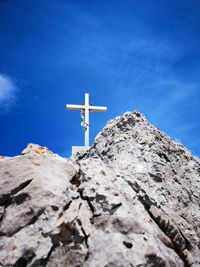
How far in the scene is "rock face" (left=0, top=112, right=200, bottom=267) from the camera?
4.07 m

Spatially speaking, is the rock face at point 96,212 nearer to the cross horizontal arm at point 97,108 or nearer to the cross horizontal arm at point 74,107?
the cross horizontal arm at point 74,107

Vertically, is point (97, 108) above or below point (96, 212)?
above

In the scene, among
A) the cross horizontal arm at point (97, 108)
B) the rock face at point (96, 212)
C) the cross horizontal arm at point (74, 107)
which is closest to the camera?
the rock face at point (96, 212)

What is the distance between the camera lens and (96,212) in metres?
4.68

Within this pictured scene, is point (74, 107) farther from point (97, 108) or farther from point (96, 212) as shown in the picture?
point (96, 212)

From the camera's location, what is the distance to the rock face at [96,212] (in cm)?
407

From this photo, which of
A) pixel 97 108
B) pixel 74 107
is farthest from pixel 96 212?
pixel 97 108

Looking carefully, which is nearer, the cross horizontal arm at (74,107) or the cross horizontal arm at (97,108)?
the cross horizontal arm at (74,107)

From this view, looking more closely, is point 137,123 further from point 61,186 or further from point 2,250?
point 2,250

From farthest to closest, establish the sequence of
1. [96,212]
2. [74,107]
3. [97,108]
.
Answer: [97,108] < [74,107] < [96,212]

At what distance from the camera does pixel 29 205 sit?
4527 millimetres

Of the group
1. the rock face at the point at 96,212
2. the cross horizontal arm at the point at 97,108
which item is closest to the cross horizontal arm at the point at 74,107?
the cross horizontal arm at the point at 97,108

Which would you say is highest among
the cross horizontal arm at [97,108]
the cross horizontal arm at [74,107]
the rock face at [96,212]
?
the cross horizontal arm at [97,108]

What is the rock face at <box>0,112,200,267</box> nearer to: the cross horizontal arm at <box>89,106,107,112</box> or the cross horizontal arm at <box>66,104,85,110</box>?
the cross horizontal arm at <box>66,104,85,110</box>
